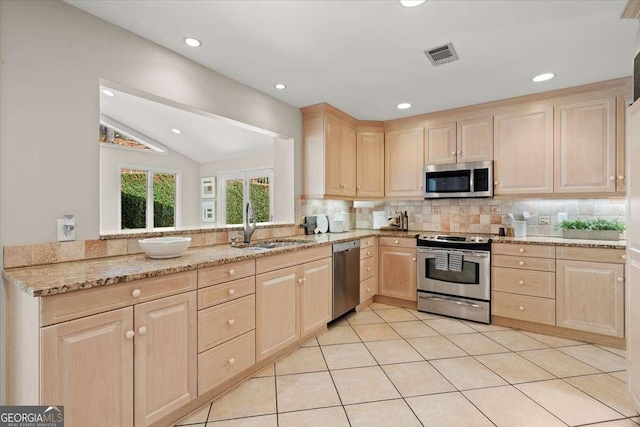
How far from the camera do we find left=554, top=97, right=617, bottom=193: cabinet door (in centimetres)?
287

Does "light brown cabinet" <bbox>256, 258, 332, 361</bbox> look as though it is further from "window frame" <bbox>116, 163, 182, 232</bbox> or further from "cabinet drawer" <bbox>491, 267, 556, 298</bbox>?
"window frame" <bbox>116, 163, 182, 232</bbox>

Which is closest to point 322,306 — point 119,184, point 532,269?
point 532,269

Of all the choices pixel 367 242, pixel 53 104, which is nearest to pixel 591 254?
pixel 367 242

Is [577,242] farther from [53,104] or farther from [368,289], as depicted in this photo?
[53,104]

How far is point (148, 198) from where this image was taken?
244 inches

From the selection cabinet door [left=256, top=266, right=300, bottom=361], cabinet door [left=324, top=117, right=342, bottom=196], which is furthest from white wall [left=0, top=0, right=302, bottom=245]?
cabinet door [left=324, top=117, right=342, bottom=196]

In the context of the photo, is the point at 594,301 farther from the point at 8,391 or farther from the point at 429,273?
the point at 8,391

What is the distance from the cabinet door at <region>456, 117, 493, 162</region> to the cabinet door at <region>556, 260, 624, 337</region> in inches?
54.6

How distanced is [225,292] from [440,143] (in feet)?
10.2

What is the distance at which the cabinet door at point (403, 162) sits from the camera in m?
3.93

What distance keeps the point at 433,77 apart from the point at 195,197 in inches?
230

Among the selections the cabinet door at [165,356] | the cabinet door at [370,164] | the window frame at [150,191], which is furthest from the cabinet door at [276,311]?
the window frame at [150,191]

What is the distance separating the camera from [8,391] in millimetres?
1505

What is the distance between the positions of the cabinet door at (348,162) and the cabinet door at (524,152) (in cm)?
165
